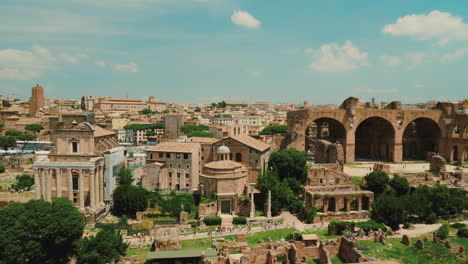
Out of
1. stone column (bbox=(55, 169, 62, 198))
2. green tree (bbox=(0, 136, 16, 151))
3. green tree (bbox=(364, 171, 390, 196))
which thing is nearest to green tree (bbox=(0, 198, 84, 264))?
stone column (bbox=(55, 169, 62, 198))

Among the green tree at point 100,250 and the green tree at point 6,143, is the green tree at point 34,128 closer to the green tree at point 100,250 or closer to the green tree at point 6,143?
the green tree at point 6,143

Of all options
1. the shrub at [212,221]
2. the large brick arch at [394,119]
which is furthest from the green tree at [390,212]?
the large brick arch at [394,119]

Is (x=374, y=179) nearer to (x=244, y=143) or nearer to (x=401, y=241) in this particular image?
(x=401, y=241)

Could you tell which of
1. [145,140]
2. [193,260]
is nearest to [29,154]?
[145,140]

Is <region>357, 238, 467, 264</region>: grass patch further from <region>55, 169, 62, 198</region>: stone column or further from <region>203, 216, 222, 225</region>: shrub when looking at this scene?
<region>55, 169, 62, 198</region>: stone column

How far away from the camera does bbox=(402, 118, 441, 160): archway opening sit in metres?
63.3

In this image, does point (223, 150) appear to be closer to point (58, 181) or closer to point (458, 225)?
point (58, 181)

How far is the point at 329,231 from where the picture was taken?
33.7 metres

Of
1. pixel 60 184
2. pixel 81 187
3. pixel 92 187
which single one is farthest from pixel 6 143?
pixel 92 187

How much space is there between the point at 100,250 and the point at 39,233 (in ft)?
14.2

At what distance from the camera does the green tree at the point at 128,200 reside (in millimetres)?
38656

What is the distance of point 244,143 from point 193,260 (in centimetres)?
2112

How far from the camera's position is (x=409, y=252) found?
94.3ft

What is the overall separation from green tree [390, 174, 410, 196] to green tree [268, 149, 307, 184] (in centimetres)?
1002
